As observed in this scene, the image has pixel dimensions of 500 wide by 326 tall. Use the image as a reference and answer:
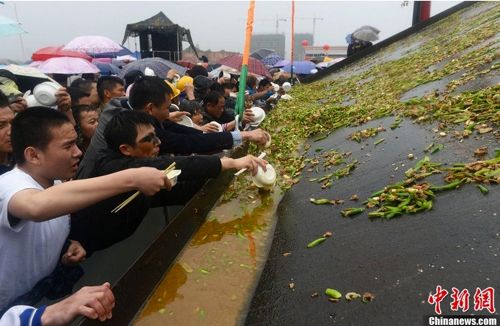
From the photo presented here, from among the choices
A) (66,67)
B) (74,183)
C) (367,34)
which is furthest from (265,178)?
(367,34)

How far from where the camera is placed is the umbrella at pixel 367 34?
1485 cm

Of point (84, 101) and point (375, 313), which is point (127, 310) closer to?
point (375, 313)

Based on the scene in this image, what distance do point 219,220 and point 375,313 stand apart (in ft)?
6.54

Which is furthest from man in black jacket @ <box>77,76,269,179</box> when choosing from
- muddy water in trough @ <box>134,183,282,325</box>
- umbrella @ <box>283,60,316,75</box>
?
umbrella @ <box>283,60,316,75</box>

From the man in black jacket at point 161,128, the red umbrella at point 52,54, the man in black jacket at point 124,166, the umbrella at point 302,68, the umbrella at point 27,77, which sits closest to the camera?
the man in black jacket at point 124,166

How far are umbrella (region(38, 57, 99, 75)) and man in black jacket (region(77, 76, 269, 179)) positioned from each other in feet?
26.4

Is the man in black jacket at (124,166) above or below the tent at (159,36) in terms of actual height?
below

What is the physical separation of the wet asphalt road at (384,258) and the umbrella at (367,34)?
Answer: 40.9 ft

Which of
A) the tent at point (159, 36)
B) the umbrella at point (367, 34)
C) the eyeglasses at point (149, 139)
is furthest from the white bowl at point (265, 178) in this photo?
the tent at point (159, 36)

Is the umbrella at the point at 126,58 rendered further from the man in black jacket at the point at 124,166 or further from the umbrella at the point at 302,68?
the man in black jacket at the point at 124,166

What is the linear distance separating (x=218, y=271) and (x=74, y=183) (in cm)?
153

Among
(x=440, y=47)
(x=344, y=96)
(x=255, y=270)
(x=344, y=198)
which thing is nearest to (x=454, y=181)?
(x=344, y=198)

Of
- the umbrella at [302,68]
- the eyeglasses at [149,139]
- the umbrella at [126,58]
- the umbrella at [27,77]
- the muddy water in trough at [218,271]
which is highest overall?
the umbrella at [126,58]

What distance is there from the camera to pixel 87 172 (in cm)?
331
